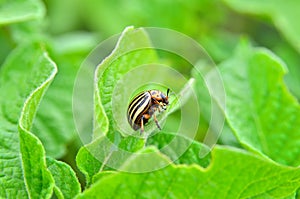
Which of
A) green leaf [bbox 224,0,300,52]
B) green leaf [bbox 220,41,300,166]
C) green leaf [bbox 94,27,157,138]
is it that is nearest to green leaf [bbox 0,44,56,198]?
green leaf [bbox 94,27,157,138]

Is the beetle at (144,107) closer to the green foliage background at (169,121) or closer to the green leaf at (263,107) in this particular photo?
the green foliage background at (169,121)

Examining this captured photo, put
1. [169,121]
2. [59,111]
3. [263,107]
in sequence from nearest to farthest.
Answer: [263,107], [59,111], [169,121]

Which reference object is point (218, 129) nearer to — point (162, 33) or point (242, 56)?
point (242, 56)

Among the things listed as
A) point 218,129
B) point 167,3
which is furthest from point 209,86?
point 167,3

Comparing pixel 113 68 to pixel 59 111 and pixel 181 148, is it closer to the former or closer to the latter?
pixel 181 148

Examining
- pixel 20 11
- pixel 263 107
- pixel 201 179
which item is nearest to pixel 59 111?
pixel 20 11

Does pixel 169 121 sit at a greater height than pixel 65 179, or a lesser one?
lesser
